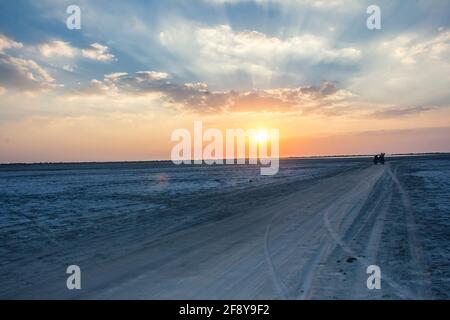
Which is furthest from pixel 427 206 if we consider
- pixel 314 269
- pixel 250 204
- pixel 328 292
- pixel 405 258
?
pixel 328 292

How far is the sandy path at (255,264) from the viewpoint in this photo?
6234 millimetres

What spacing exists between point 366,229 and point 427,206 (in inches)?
250

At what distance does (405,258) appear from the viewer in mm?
8070

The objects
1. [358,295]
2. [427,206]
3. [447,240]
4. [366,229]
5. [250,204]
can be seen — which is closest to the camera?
[358,295]

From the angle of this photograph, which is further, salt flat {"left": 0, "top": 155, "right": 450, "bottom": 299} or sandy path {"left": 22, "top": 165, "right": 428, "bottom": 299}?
salt flat {"left": 0, "top": 155, "right": 450, "bottom": 299}

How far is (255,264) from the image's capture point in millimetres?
7781

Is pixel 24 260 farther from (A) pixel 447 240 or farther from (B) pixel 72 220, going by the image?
(A) pixel 447 240

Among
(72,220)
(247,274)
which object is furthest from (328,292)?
(72,220)

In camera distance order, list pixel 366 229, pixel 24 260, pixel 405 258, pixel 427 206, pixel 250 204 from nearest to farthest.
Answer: pixel 405 258, pixel 24 260, pixel 366 229, pixel 427 206, pixel 250 204

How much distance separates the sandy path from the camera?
245 inches

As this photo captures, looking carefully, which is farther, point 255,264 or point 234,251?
point 234,251

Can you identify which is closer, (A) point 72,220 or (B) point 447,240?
(B) point 447,240

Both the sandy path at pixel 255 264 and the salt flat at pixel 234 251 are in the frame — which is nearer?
the sandy path at pixel 255 264

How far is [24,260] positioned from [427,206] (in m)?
15.1
